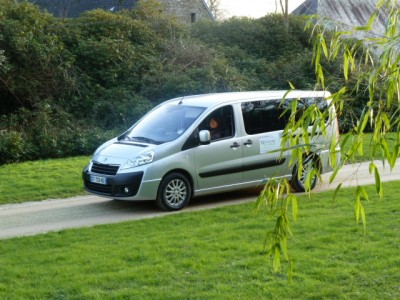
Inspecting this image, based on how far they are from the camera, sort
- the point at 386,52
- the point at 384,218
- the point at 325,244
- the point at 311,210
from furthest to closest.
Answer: the point at 311,210
the point at 384,218
the point at 325,244
the point at 386,52

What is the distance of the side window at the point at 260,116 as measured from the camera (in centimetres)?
1288

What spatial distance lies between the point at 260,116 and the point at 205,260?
5.73 m

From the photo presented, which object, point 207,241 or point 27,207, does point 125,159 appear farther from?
point 207,241

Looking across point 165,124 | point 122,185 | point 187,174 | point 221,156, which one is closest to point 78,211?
point 122,185

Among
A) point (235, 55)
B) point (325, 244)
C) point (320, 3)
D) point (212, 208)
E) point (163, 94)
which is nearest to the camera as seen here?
point (325, 244)

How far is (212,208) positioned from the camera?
11633 mm

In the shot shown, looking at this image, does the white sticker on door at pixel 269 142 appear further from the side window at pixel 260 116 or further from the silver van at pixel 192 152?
the side window at pixel 260 116

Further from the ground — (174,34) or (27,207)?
(174,34)

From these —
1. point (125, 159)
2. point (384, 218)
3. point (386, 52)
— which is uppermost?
point (386, 52)

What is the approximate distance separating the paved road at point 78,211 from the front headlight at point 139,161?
0.80 meters

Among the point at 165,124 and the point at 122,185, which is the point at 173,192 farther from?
the point at 165,124

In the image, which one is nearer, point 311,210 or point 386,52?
point 386,52

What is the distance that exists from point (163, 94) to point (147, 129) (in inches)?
442

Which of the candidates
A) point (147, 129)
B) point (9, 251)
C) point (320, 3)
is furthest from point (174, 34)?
point (320, 3)
